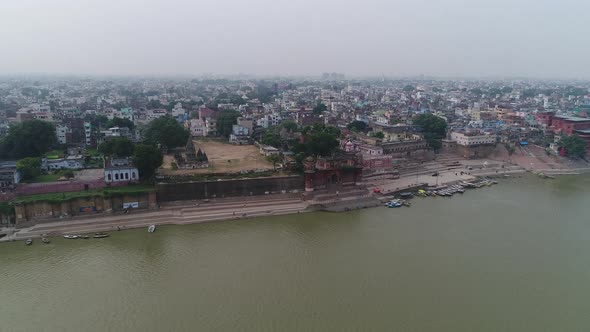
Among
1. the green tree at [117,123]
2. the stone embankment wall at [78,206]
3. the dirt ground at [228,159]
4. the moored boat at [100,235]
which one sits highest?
the green tree at [117,123]

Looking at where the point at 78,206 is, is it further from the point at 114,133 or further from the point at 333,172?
the point at 333,172

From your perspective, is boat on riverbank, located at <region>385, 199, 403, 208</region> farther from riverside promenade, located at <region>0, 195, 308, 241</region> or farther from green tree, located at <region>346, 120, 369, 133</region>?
green tree, located at <region>346, 120, 369, 133</region>

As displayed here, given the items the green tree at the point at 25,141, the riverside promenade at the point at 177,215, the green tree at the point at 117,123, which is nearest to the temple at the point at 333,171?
the riverside promenade at the point at 177,215

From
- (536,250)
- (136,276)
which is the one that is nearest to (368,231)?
(536,250)

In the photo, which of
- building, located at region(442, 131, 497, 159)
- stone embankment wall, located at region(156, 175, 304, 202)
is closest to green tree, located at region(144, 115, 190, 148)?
stone embankment wall, located at region(156, 175, 304, 202)

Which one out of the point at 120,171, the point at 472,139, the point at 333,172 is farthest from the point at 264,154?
the point at 472,139

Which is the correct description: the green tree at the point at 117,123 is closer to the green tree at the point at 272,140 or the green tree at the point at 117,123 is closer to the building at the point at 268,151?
the green tree at the point at 272,140
